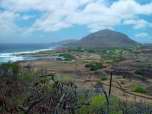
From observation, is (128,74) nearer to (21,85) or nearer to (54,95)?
(21,85)

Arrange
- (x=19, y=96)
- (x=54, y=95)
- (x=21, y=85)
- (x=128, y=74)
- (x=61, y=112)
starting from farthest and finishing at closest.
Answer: (x=128, y=74) → (x=21, y=85) → (x=19, y=96) → (x=54, y=95) → (x=61, y=112)

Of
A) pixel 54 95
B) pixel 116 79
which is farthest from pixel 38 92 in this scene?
pixel 116 79

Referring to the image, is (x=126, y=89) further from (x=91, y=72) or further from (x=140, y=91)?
(x=91, y=72)

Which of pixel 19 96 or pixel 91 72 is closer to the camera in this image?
pixel 19 96

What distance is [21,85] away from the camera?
43.2 ft

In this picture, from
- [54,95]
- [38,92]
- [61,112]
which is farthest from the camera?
[38,92]

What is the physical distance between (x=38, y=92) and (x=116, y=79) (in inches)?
1699

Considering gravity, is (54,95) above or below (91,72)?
above

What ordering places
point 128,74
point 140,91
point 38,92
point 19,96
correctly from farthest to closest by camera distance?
1. point 128,74
2. point 140,91
3. point 19,96
4. point 38,92

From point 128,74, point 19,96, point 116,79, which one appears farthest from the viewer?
point 128,74

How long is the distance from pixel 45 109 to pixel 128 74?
49730 mm

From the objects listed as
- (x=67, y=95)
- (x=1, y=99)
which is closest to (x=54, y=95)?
(x=67, y=95)

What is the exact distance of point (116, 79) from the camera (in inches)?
2042

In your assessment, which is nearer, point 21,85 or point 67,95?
point 67,95
